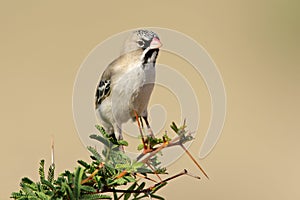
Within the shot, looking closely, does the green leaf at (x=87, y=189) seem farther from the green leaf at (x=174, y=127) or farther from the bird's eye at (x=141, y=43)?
the bird's eye at (x=141, y=43)

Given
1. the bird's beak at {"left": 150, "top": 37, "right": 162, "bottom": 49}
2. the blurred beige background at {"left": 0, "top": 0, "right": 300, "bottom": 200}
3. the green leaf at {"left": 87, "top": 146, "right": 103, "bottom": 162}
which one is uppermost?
the blurred beige background at {"left": 0, "top": 0, "right": 300, "bottom": 200}

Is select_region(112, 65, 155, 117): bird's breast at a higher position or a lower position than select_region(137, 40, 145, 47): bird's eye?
lower

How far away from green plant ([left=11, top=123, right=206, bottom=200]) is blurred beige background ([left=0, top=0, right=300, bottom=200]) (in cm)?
323

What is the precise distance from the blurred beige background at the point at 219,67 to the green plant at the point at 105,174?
10.6 ft

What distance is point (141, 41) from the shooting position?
171 cm

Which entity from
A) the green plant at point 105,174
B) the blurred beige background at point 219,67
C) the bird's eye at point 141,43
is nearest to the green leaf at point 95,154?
the green plant at point 105,174

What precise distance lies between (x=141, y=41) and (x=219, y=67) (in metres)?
5.11

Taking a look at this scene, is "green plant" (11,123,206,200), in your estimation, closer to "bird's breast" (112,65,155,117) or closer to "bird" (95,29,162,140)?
"bird" (95,29,162,140)

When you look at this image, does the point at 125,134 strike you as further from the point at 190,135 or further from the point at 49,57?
the point at 49,57

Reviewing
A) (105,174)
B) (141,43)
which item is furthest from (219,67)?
(105,174)

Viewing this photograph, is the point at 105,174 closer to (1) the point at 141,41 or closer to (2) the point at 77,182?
(2) the point at 77,182

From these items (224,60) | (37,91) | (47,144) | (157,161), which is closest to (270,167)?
(224,60)

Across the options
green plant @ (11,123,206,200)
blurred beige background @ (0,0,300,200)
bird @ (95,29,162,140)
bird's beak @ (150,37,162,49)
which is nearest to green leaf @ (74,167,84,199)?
green plant @ (11,123,206,200)

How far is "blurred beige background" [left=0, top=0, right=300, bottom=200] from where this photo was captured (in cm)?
558
